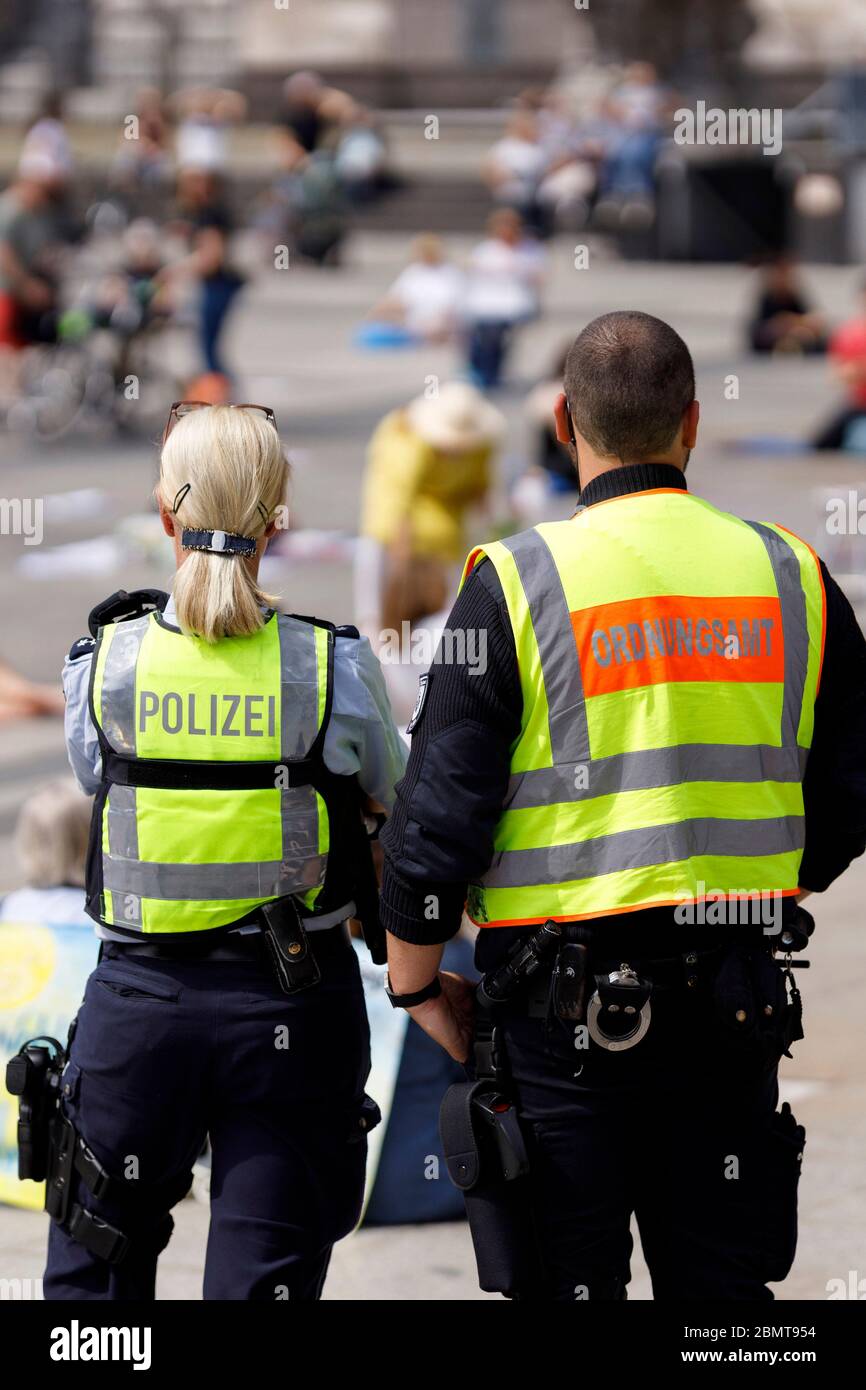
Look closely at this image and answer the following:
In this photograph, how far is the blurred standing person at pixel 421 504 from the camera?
25.3 feet

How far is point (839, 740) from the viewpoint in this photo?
305cm

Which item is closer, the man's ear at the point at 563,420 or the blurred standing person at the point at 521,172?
the man's ear at the point at 563,420

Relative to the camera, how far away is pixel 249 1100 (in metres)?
3.03

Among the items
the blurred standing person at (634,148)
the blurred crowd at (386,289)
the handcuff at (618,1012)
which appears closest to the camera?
the handcuff at (618,1012)

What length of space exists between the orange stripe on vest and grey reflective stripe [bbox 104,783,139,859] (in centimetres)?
72

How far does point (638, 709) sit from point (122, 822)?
0.80 meters

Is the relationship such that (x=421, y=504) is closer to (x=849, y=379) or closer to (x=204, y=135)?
(x=849, y=379)

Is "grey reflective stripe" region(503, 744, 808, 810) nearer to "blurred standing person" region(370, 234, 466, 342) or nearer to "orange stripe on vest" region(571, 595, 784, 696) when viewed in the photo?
Answer: "orange stripe on vest" region(571, 595, 784, 696)

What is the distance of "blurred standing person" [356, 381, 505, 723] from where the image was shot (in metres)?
7.71

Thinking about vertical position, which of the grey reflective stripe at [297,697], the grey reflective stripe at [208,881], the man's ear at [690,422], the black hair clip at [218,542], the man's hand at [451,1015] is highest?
the man's ear at [690,422]

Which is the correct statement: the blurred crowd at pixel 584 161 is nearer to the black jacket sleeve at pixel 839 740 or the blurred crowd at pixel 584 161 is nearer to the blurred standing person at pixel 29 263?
the blurred standing person at pixel 29 263

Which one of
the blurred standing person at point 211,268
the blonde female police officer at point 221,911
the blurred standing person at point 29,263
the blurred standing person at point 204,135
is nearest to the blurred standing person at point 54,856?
the blonde female police officer at point 221,911

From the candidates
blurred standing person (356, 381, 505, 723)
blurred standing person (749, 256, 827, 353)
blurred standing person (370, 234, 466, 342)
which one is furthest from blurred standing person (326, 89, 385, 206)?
blurred standing person (356, 381, 505, 723)

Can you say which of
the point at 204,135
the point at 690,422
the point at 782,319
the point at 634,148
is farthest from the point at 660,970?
the point at 634,148
